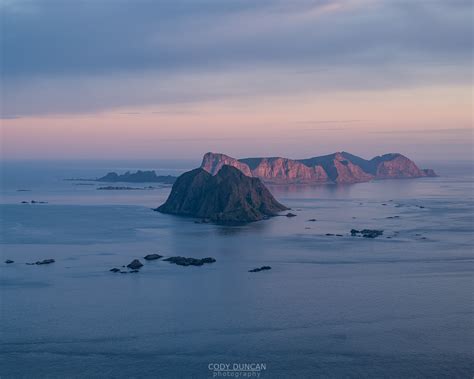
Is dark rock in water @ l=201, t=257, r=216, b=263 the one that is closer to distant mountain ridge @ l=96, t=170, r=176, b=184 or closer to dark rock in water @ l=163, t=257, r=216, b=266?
dark rock in water @ l=163, t=257, r=216, b=266

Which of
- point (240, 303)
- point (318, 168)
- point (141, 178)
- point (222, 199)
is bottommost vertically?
point (240, 303)

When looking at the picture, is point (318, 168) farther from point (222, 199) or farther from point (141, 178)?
point (222, 199)

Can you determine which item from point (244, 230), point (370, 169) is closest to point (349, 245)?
point (244, 230)

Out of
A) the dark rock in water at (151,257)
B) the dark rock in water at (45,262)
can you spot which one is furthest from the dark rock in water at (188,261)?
the dark rock in water at (45,262)

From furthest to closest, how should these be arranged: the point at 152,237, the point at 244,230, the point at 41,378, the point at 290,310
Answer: the point at 244,230
the point at 152,237
the point at 290,310
the point at 41,378

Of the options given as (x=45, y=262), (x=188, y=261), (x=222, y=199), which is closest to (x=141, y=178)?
(x=222, y=199)

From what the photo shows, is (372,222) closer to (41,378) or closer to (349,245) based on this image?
(349,245)

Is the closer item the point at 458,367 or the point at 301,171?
the point at 458,367
